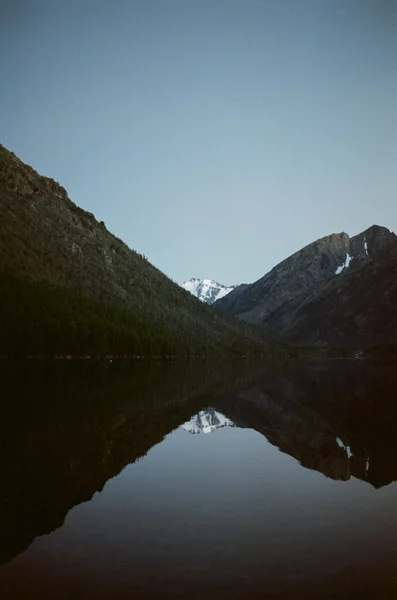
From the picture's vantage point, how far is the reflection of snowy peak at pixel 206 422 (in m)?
32.6

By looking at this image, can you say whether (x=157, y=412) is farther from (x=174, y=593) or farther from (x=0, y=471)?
(x=174, y=593)

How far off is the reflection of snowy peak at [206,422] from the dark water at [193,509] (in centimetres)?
29

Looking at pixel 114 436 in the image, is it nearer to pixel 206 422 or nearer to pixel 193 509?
pixel 206 422

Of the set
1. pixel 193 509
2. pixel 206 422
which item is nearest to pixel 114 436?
pixel 206 422

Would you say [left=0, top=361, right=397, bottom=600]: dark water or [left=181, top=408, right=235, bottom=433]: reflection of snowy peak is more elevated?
[left=181, top=408, right=235, bottom=433]: reflection of snowy peak

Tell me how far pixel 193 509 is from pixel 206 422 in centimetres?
1934

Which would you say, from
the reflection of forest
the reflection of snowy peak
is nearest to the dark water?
the reflection of forest

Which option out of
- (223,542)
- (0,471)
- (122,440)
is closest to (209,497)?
(223,542)

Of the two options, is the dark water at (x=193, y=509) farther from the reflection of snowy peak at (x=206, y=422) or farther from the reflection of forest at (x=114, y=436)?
the reflection of snowy peak at (x=206, y=422)

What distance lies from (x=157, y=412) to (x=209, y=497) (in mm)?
21368

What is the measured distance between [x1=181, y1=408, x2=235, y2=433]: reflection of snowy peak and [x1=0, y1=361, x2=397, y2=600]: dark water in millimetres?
288

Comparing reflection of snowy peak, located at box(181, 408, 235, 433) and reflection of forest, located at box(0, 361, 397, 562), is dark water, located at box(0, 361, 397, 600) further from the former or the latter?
reflection of snowy peak, located at box(181, 408, 235, 433)

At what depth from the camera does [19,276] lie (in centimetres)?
18338

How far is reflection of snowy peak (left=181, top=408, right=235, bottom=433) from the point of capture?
32578 millimetres
